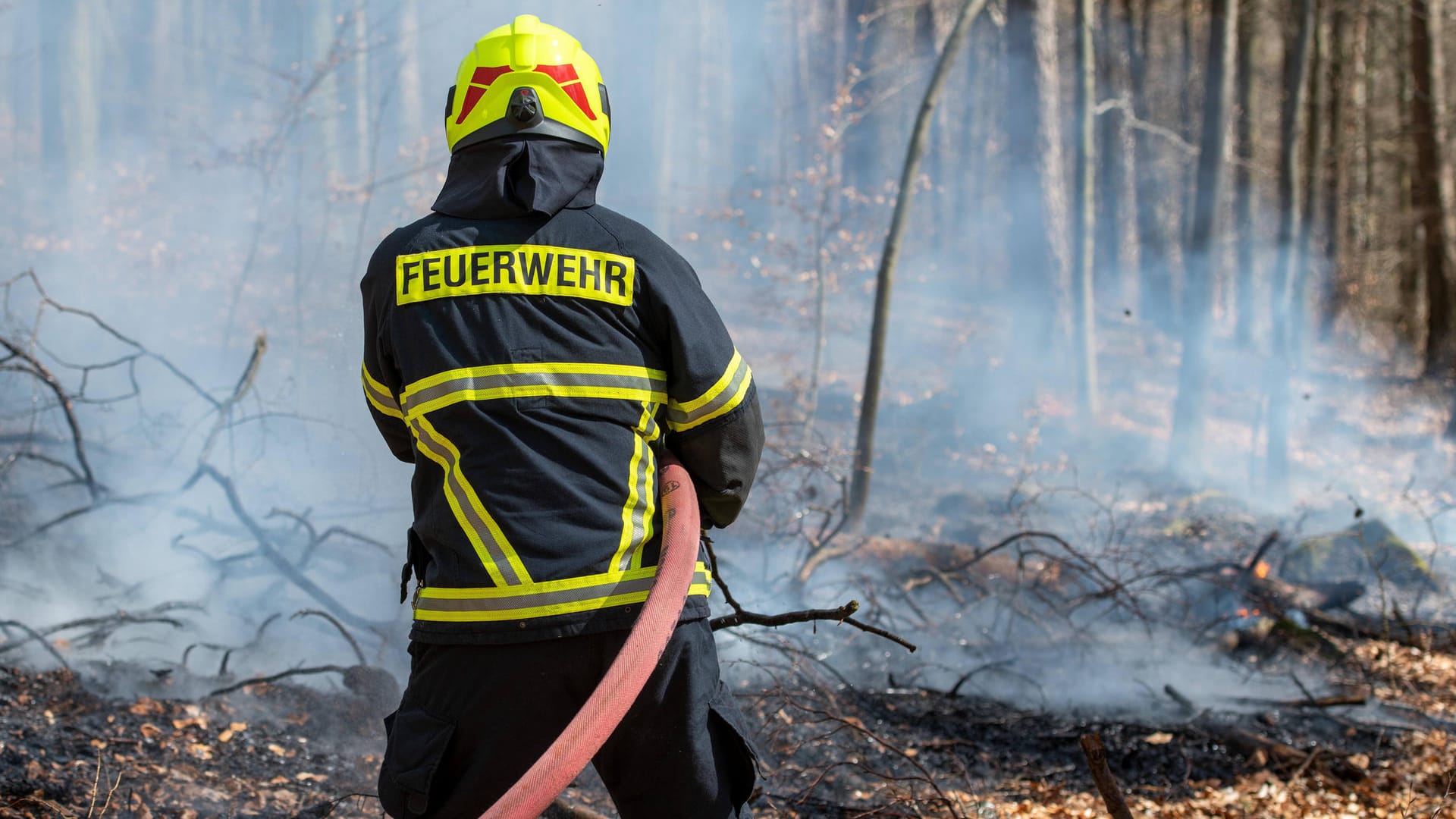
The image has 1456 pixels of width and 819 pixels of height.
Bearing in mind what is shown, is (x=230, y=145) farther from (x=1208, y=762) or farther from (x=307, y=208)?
(x=1208, y=762)

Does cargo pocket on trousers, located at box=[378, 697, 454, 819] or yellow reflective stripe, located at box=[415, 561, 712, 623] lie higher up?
yellow reflective stripe, located at box=[415, 561, 712, 623]

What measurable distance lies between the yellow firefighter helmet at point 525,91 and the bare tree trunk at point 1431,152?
13.5m

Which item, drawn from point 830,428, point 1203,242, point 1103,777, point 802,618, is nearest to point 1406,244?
point 1203,242

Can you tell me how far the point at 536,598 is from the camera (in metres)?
1.87

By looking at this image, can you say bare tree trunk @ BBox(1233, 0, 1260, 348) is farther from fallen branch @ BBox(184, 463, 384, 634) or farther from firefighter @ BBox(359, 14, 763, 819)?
firefighter @ BBox(359, 14, 763, 819)

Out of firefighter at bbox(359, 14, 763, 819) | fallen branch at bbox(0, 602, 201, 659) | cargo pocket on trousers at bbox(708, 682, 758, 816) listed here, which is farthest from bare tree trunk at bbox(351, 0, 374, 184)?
cargo pocket on trousers at bbox(708, 682, 758, 816)

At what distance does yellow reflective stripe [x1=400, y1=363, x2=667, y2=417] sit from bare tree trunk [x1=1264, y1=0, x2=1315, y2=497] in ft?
38.8

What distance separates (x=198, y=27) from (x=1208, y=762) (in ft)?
40.4

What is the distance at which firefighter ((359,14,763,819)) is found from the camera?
1890 millimetres

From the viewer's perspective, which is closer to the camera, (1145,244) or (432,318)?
(432,318)

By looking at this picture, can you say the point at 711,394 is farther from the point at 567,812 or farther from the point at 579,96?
the point at 567,812

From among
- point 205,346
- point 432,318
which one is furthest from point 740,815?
point 205,346

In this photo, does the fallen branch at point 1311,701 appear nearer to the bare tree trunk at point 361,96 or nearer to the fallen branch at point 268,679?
the fallen branch at point 268,679

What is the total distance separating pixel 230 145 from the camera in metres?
9.67
